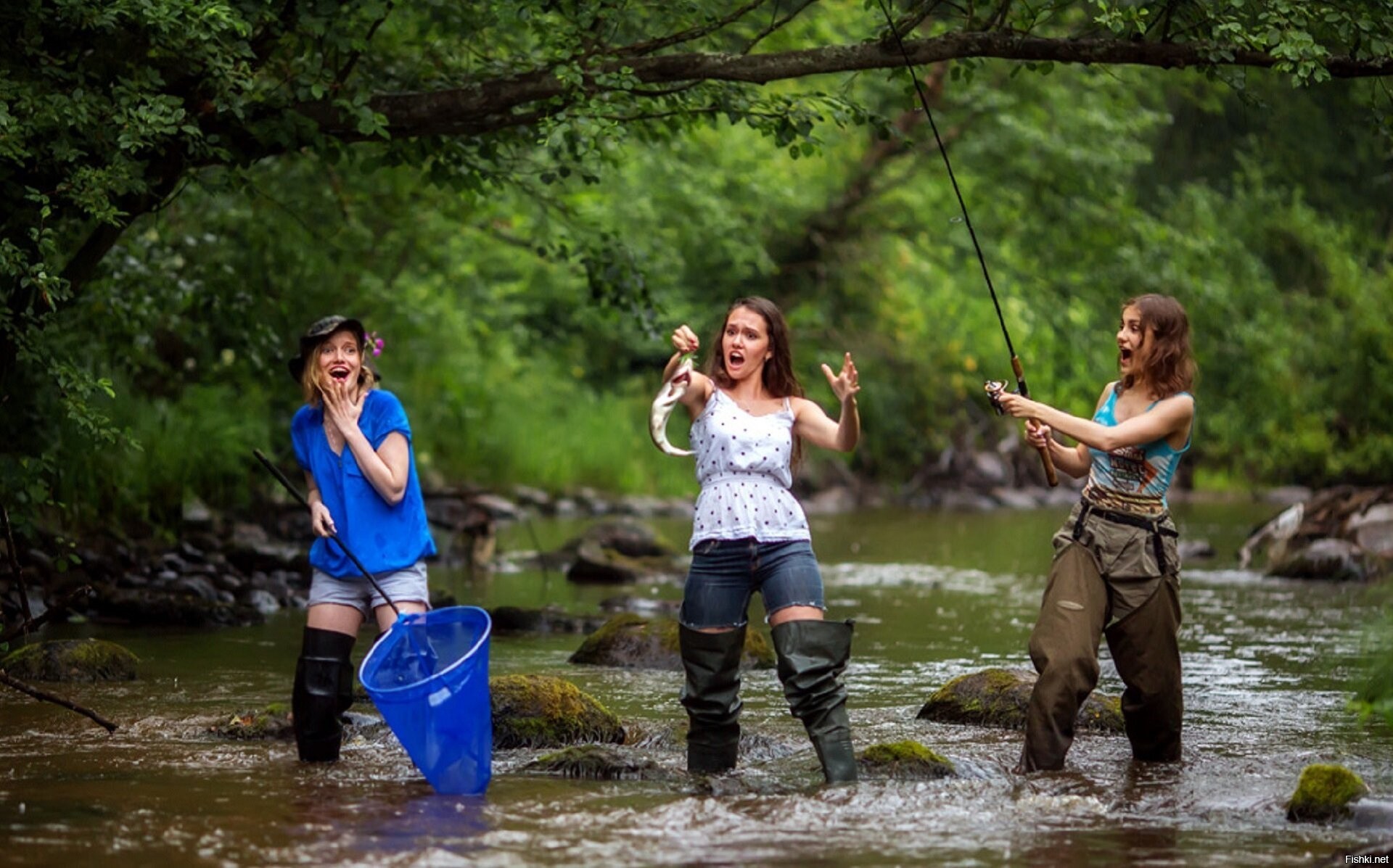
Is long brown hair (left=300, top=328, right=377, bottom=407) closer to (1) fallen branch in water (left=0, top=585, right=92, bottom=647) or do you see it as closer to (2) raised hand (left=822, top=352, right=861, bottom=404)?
(1) fallen branch in water (left=0, top=585, right=92, bottom=647)

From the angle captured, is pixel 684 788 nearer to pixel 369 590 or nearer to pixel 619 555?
pixel 369 590

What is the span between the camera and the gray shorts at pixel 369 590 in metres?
6.36

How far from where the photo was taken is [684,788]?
19.8ft

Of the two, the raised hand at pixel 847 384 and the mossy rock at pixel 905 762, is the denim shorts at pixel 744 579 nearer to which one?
the raised hand at pixel 847 384

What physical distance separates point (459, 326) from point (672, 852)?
16475 millimetres

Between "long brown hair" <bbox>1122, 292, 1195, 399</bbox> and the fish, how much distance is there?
1.77m

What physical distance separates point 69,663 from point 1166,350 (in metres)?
5.38

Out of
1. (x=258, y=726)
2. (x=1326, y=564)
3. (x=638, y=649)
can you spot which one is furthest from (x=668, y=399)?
(x=1326, y=564)

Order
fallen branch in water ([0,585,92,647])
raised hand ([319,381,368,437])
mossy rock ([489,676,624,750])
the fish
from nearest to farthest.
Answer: fallen branch in water ([0,585,92,647])
the fish
raised hand ([319,381,368,437])
mossy rock ([489,676,624,750])

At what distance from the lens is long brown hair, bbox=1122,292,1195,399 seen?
21.3 ft

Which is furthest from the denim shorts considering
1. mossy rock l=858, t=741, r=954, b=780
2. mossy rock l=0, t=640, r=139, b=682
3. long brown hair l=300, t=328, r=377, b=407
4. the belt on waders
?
mossy rock l=0, t=640, r=139, b=682

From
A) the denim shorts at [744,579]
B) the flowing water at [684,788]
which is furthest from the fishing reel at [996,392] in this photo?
the flowing water at [684,788]

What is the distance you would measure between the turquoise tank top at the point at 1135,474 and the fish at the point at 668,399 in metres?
1.64

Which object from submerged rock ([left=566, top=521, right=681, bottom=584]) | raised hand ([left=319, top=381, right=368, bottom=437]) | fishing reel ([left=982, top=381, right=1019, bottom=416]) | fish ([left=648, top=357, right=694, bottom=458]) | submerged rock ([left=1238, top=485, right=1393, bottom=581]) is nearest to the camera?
fish ([left=648, top=357, right=694, bottom=458])
